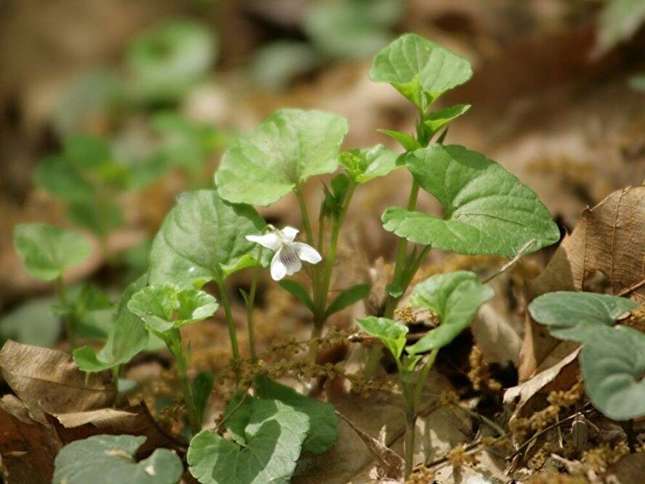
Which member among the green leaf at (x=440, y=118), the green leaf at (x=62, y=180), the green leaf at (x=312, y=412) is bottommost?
the green leaf at (x=62, y=180)

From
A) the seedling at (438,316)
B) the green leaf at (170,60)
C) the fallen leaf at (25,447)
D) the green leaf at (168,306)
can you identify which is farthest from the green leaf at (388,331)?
→ the green leaf at (170,60)

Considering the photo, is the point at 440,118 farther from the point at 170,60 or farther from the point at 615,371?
the point at 170,60

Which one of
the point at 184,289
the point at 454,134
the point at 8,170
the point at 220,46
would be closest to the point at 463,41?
the point at 454,134

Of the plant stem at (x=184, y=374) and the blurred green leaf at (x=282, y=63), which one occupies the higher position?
the plant stem at (x=184, y=374)

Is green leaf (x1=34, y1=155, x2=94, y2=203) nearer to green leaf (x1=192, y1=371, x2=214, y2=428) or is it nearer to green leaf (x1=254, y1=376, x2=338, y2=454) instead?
green leaf (x1=192, y1=371, x2=214, y2=428)

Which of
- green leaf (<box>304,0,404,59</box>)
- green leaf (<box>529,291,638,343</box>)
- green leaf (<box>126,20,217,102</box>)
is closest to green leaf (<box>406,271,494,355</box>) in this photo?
green leaf (<box>529,291,638,343</box>)

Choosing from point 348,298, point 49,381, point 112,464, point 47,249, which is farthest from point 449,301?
point 47,249

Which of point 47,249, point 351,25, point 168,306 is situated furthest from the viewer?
point 351,25

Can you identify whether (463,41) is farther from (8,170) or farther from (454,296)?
(454,296)

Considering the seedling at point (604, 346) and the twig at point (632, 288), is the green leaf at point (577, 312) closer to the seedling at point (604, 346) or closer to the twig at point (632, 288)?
the seedling at point (604, 346)
